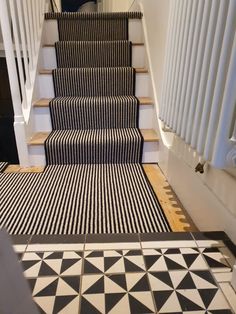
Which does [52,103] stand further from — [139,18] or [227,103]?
[227,103]

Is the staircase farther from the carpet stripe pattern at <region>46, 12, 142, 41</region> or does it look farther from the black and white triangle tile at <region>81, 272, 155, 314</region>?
the black and white triangle tile at <region>81, 272, 155, 314</region>

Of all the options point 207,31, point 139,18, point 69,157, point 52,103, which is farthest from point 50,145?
point 139,18

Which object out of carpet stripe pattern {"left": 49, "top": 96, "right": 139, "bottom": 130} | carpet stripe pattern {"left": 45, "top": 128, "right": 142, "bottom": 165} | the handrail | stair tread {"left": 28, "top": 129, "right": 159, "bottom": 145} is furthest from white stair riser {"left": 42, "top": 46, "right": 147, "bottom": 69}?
carpet stripe pattern {"left": 45, "top": 128, "right": 142, "bottom": 165}

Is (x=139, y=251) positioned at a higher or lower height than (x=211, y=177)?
lower

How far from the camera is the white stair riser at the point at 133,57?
2182 mm

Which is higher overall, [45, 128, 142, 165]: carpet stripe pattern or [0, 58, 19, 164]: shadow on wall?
[45, 128, 142, 165]: carpet stripe pattern

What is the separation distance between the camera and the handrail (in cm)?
151

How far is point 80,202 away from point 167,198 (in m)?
0.45

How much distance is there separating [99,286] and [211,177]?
55 cm

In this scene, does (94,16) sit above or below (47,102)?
above

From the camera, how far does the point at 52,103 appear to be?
1.85m

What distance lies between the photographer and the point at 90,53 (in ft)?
7.16

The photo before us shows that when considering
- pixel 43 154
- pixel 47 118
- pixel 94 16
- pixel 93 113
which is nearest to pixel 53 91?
pixel 47 118

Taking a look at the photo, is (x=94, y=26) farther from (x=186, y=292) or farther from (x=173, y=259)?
(x=186, y=292)
